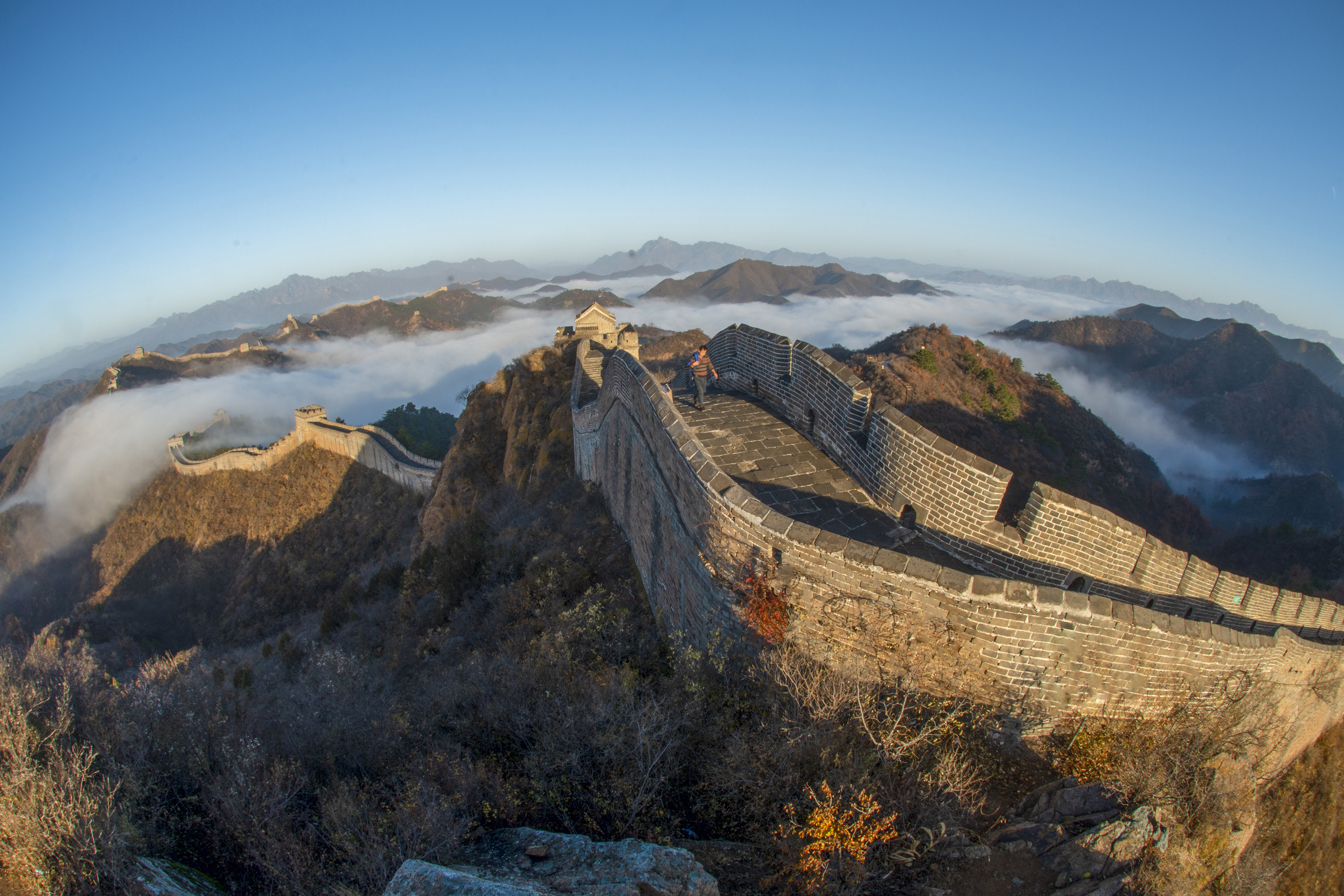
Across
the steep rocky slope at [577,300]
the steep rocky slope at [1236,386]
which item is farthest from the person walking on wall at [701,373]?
the steep rocky slope at [577,300]

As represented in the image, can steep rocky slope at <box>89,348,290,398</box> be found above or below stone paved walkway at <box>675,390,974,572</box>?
above

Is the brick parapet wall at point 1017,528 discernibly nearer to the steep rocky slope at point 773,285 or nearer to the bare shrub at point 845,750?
the bare shrub at point 845,750

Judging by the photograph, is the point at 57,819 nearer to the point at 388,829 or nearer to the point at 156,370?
the point at 388,829

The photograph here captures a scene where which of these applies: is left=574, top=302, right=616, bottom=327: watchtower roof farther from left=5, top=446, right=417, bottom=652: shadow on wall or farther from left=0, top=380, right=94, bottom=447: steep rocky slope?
left=0, top=380, right=94, bottom=447: steep rocky slope

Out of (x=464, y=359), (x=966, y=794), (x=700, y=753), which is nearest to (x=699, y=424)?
(x=700, y=753)

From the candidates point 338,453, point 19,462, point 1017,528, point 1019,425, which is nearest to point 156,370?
point 19,462

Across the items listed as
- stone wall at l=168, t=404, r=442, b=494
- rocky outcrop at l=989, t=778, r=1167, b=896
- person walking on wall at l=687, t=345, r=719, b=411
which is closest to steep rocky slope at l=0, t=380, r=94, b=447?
stone wall at l=168, t=404, r=442, b=494

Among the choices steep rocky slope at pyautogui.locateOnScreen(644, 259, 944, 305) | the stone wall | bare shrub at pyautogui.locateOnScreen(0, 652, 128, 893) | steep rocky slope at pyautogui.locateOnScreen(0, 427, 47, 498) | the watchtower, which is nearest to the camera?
bare shrub at pyautogui.locateOnScreen(0, 652, 128, 893)
